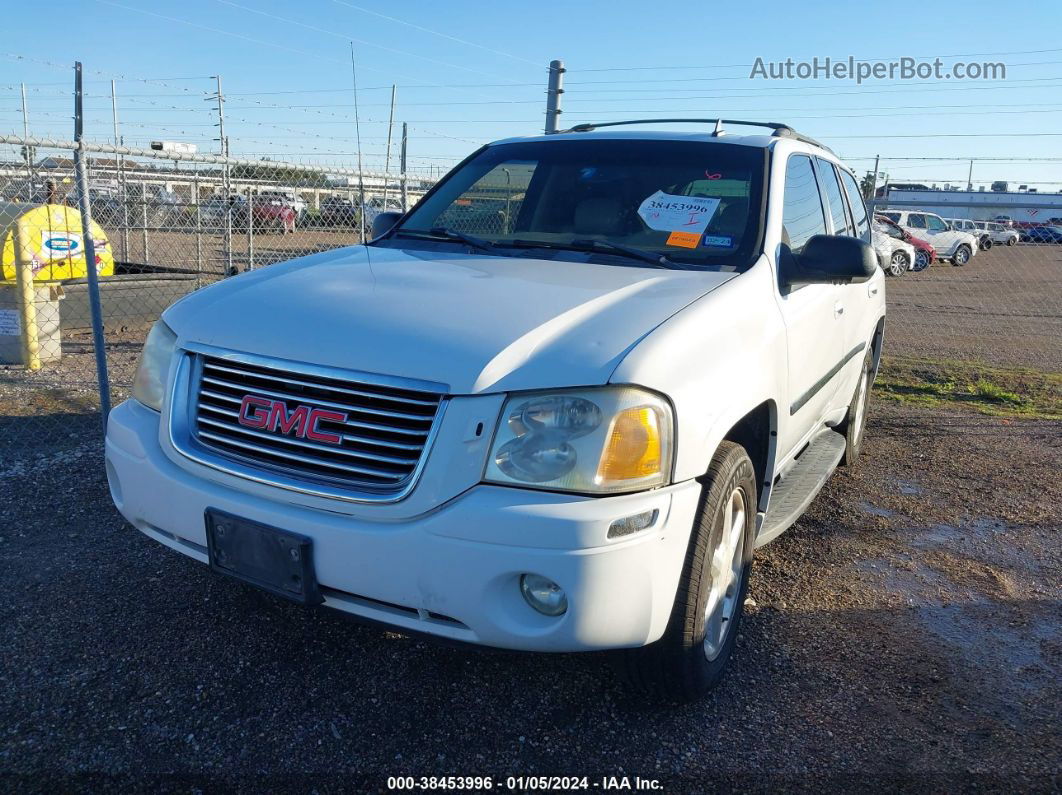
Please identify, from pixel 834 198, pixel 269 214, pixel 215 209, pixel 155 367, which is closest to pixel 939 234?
pixel 269 214

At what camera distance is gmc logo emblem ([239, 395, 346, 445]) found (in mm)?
2463

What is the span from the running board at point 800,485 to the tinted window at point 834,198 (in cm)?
114

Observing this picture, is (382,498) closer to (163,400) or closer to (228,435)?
(228,435)

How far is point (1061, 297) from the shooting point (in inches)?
737

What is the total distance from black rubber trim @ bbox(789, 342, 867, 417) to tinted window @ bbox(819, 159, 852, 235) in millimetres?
644

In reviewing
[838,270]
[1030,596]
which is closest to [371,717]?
[838,270]

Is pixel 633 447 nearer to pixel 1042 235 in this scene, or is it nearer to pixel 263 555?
pixel 263 555

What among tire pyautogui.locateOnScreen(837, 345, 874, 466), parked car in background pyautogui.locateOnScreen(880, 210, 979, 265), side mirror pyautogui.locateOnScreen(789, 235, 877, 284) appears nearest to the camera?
side mirror pyautogui.locateOnScreen(789, 235, 877, 284)

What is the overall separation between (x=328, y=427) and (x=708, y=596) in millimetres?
1262

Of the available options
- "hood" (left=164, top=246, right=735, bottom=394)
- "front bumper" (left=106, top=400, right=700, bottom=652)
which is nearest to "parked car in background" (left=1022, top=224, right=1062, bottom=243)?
"hood" (left=164, top=246, right=735, bottom=394)

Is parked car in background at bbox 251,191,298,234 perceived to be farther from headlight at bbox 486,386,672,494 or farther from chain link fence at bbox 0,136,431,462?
headlight at bbox 486,386,672,494

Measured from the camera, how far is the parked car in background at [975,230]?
27.8m

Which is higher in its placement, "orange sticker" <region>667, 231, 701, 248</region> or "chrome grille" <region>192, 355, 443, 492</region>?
"orange sticker" <region>667, 231, 701, 248</region>

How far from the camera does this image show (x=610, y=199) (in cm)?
377
